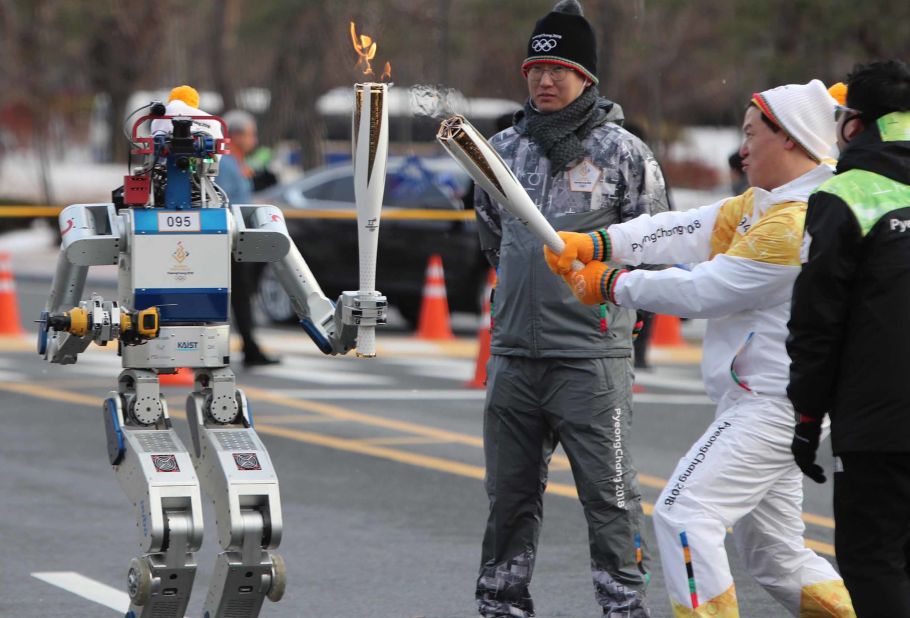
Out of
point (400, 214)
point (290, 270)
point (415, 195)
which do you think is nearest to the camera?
point (290, 270)

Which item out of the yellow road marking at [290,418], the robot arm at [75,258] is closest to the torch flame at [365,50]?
the robot arm at [75,258]

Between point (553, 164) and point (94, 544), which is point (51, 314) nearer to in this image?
point (553, 164)

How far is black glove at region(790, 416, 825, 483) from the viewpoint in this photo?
518 centimetres

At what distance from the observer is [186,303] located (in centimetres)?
619

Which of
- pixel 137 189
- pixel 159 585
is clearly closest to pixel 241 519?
pixel 159 585

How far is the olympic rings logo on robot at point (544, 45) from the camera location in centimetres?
643

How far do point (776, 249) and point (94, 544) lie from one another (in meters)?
3.99

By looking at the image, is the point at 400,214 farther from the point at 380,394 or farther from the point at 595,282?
the point at 595,282

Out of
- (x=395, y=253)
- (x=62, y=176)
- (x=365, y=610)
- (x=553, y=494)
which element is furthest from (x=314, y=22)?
(x=365, y=610)

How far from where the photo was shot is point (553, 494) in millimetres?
9852

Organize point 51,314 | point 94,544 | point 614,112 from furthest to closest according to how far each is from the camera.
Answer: point 94,544 < point 614,112 < point 51,314

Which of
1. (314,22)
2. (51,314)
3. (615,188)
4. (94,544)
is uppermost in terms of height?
(314,22)

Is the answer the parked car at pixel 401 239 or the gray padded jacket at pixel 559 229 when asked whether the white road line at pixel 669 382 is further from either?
the gray padded jacket at pixel 559 229

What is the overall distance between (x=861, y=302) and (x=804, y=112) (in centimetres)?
94
